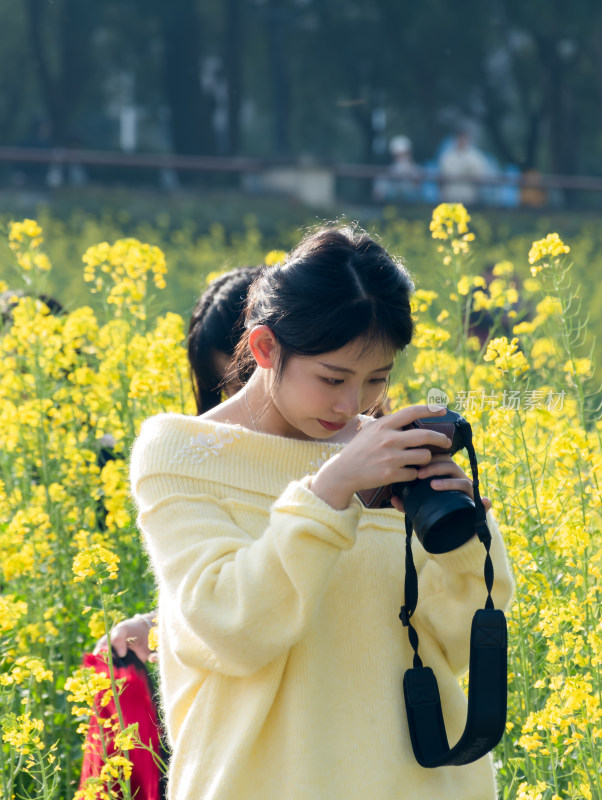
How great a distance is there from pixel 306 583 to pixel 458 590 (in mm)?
314

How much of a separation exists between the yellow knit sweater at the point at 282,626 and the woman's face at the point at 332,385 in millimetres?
87

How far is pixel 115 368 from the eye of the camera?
11.4ft

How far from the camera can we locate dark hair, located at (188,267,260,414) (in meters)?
2.86

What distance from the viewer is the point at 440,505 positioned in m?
1.51

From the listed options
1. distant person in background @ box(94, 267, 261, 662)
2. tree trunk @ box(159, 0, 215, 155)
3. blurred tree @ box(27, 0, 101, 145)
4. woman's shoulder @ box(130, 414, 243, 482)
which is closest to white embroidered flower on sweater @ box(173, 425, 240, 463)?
woman's shoulder @ box(130, 414, 243, 482)

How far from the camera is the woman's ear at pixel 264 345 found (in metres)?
1.73

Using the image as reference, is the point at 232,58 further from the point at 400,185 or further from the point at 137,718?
the point at 137,718

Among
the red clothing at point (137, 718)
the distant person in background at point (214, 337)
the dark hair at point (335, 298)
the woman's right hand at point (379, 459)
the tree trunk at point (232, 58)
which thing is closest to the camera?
the woman's right hand at point (379, 459)

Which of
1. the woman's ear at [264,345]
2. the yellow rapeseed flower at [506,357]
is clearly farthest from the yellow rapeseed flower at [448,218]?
the woman's ear at [264,345]

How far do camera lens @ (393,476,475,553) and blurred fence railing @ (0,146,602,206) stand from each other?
1157cm

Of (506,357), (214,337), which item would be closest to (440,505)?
(506,357)

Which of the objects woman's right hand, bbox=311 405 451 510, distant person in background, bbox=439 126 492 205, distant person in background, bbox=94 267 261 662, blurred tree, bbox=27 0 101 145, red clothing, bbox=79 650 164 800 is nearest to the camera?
woman's right hand, bbox=311 405 451 510

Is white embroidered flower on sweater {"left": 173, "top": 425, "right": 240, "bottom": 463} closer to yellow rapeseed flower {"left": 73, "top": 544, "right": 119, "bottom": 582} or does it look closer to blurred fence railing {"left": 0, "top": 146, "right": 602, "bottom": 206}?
yellow rapeseed flower {"left": 73, "top": 544, "right": 119, "bottom": 582}

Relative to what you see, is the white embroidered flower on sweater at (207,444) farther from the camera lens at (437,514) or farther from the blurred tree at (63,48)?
the blurred tree at (63,48)
